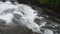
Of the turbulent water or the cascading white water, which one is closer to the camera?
the turbulent water

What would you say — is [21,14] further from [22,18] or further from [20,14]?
[22,18]

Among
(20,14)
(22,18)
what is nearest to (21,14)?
(20,14)

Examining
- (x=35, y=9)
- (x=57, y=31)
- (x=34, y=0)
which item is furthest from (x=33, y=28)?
(x=34, y=0)

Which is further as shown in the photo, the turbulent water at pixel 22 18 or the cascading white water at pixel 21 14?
the cascading white water at pixel 21 14

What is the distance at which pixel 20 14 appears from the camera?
6824 mm

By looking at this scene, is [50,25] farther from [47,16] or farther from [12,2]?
[12,2]

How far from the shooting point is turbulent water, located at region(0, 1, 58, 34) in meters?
5.99

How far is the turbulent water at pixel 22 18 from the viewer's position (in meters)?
5.99

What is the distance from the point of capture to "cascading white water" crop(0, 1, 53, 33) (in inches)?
241

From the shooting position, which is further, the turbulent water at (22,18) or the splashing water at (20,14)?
the splashing water at (20,14)

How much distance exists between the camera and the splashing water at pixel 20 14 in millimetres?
6133

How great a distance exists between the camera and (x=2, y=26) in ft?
19.7

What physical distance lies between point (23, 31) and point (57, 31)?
→ 1031mm

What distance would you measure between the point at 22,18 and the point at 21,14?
35 cm
